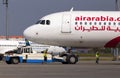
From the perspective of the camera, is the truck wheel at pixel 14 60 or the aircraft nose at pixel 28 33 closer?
the aircraft nose at pixel 28 33

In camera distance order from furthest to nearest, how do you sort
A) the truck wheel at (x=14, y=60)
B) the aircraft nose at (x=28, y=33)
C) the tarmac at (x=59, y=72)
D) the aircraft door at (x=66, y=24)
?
the truck wheel at (x=14, y=60)
the aircraft nose at (x=28, y=33)
the aircraft door at (x=66, y=24)
the tarmac at (x=59, y=72)

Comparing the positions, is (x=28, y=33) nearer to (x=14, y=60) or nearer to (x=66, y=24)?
(x=66, y=24)

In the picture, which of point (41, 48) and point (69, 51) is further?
point (41, 48)

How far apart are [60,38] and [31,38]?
2.61 meters

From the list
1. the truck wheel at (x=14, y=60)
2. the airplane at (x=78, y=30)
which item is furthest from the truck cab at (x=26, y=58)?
the airplane at (x=78, y=30)

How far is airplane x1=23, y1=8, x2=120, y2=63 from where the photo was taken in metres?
40.9

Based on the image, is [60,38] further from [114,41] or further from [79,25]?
[114,41]

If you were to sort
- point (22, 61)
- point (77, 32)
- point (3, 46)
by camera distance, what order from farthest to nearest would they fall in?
point (3, 46)
point (22, 61)
point (77, 32)

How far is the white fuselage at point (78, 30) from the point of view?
40938 millimetres

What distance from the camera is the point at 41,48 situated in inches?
3420

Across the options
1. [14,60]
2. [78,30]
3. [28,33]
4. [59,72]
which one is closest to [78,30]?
[78,30]

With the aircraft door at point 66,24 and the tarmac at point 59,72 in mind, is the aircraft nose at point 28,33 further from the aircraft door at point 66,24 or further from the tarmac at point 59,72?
the tarmac at point 59,72

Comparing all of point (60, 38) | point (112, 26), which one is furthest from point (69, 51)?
point (112, 26)

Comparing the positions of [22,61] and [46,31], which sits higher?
[46,31]
